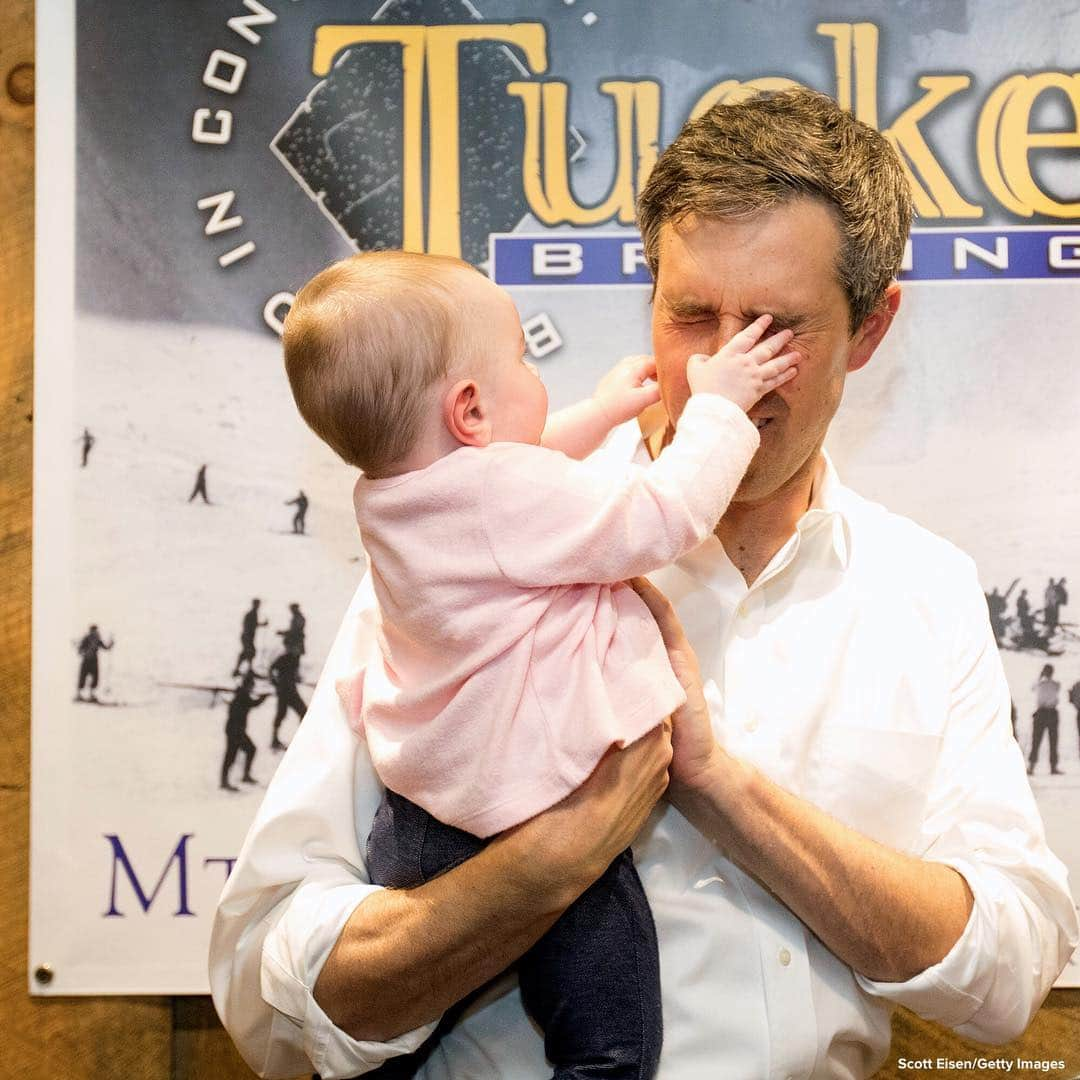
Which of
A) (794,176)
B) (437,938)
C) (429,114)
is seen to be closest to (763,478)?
(794,176)

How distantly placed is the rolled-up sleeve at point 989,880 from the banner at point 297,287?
728 millimetres

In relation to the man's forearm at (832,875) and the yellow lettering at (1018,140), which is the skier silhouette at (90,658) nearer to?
the man's forearm at (832,875)

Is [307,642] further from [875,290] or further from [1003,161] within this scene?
[1003,161]

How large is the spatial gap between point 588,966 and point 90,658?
4.28 feet

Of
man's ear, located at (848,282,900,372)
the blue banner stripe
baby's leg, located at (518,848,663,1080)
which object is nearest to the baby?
baby's leg, located at (518,848,663,1080)

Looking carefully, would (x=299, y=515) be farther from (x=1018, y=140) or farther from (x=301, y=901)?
(x=1018, y=140)

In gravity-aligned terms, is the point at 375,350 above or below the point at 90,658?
above

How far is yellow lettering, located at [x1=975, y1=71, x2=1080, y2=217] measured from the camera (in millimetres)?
2385

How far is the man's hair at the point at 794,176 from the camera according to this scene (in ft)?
5.58

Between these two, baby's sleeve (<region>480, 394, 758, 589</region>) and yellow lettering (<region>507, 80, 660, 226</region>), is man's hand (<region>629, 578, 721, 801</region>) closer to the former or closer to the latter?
baby's sleeve (<region>480, 394, 758, 589</region>)

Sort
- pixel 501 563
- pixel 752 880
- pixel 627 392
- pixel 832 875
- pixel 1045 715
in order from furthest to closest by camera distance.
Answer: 1. pixel 1045 715
2. pixel 627 392
3. pixel 752 880
4. pixel 832 875
5. pixel 501 563

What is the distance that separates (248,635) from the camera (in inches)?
95.1

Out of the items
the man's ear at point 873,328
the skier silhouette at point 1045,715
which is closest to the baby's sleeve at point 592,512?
the man's ear at point 873,328

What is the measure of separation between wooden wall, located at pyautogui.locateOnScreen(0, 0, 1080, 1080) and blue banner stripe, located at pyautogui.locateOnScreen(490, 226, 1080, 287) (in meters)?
0.73
